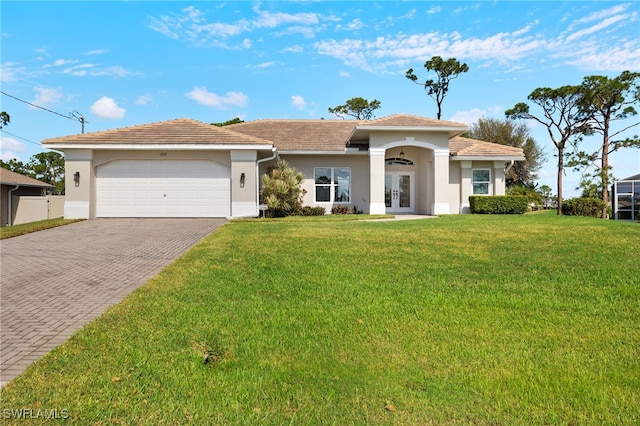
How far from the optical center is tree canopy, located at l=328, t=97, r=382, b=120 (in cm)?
4401

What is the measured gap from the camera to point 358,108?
4456 centimetres

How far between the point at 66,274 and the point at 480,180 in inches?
811

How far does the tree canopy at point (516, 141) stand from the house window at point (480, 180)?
1657 cm

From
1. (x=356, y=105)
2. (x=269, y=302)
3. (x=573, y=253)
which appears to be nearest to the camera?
(x=269, y=302)

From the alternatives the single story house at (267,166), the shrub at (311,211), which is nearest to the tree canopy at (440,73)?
the single story house at (267,166)

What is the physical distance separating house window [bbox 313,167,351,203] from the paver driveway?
27.0 feet

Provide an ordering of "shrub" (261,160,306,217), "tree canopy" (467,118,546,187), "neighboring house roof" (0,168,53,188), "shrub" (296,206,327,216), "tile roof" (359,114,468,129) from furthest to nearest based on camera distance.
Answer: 1. "tree canopy" (467,118,546,187)
2. "neighboring house roof" (0,168,53,188)
3. "shrub" (296,206,327,216)
4. "tile roof" (359,114,468,129)
5. "shrub" (261,160,306,217)

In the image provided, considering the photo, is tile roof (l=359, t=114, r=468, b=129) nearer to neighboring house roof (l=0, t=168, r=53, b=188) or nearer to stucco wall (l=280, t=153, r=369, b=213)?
stucco wall (l=280, t=153, r=369, b=213)

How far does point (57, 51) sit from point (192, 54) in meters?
7.35

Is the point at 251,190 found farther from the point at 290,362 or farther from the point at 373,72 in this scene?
the point at 290,362

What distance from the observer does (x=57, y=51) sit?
61.6 feet

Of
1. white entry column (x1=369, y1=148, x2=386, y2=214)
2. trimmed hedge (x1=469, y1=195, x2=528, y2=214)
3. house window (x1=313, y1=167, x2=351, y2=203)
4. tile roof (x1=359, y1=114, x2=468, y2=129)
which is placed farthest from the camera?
house window (x1=313, y1=167, x2=351, y2=203)

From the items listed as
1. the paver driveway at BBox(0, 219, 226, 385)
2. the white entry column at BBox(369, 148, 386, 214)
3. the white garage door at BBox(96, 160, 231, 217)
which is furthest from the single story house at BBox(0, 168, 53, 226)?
the white entry column at BBox(369, 148, 386, 214)

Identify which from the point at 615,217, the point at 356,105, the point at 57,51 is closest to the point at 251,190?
the point at 57,51
